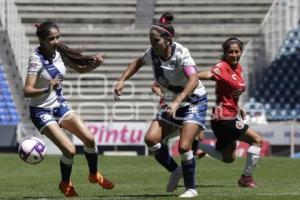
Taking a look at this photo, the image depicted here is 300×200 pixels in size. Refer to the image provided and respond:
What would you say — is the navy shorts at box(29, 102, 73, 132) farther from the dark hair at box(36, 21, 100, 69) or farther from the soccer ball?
the dark hair at box(36, 21, 100, 69)

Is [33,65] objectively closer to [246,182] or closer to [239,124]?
[239,124]

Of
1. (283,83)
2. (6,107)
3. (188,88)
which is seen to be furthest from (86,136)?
(283,83)

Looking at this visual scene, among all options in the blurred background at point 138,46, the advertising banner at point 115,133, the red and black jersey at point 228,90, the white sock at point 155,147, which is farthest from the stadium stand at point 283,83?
the white sock at point 155,147

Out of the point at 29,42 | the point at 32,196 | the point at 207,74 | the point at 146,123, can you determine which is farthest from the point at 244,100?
the point at 32,196

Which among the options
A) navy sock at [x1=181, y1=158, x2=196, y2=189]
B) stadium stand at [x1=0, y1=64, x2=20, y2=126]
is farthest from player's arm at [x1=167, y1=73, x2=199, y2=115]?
stadium stand at [x1=0, y1=64, x2=20, y2=126]

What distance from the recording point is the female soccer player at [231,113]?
12398 mm

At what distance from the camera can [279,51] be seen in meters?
28.8

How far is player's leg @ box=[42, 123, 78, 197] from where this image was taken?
10406 mm

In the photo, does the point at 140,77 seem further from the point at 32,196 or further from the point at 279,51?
the point at 32,196

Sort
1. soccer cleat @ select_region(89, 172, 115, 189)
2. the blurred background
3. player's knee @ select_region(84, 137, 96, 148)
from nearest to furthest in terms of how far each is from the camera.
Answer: player's knee @ select_region(84, 137, 96, 148) → soccer cleat @ select_region(89, 172, 115, 189) → the blurred background

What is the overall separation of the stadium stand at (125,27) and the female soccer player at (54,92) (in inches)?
690

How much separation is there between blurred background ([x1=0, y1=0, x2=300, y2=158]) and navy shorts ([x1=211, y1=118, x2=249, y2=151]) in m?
12.6

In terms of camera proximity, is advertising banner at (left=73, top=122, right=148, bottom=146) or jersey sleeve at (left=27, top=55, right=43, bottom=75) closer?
jersey sleeve at (left=27, top=55, right=43, bottom=75)

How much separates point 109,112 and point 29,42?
3594 mm
